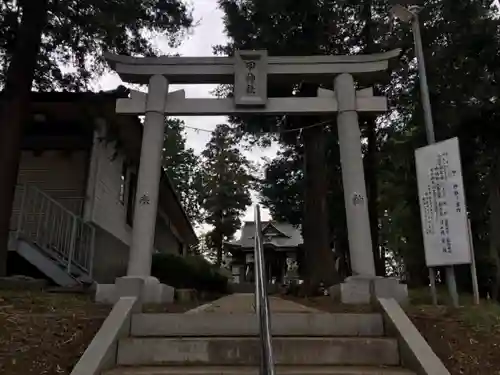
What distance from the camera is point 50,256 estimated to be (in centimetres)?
800

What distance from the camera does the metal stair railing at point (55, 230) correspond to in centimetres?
810

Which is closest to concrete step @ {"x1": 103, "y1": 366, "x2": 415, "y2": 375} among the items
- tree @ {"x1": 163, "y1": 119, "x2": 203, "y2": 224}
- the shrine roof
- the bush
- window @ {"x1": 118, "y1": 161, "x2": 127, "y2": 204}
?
the bush

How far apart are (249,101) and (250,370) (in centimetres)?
372

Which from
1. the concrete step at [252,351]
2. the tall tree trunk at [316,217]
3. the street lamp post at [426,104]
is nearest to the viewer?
→ the concrete step at [252,351]

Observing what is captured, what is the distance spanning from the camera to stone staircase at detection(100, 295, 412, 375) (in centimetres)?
363

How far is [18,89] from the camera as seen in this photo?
7059 millimetres

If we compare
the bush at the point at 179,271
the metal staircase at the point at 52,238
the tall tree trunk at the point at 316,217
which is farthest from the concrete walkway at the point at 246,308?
the bush at the point at 179,271

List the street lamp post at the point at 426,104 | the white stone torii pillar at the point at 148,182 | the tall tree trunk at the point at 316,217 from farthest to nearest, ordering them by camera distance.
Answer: the tall tree trunk at the point at 316,217, the white stone torii pillar at the point at 148,182, the street lamp post at the point at 426,104

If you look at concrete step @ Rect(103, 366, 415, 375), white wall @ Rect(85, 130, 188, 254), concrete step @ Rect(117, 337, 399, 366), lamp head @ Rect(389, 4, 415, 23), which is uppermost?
lamp head @ Rect(389, 4, 415, 23)

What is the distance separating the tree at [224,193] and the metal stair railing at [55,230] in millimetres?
18571

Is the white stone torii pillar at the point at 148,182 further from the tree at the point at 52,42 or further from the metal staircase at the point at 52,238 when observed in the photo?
the metal staircase at the point at 52,238

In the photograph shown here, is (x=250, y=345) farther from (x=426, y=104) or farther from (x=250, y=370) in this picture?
(x=426, y=104)

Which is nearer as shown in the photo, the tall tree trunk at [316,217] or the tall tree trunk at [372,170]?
the tall tree trunk at [316,217]

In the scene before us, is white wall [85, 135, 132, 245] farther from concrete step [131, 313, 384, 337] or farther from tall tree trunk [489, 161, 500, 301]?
tall tree trunk [489, 161, 500, 301]
